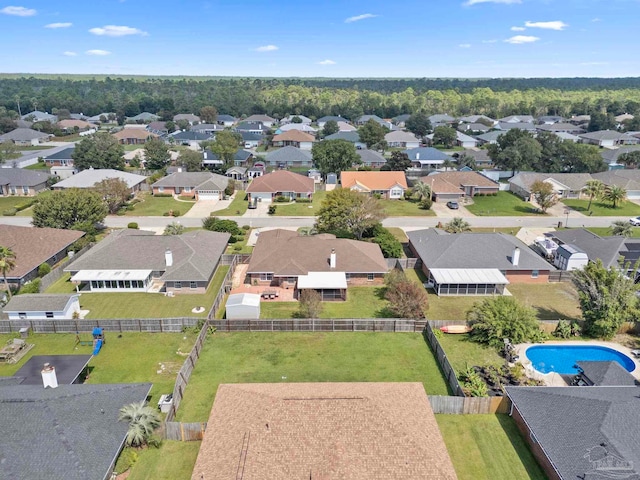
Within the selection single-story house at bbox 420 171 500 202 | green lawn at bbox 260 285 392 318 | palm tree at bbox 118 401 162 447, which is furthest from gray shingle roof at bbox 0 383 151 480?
single-story house at bbox 420 171 500 202

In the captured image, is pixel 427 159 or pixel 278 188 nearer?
pixel 278 188

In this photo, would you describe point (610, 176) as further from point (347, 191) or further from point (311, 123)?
point (311, 123)

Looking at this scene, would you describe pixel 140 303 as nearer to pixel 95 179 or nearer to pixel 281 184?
pixel 281 184

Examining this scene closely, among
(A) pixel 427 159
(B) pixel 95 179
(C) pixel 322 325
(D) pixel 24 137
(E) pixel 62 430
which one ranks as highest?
(D) pixel 24 137

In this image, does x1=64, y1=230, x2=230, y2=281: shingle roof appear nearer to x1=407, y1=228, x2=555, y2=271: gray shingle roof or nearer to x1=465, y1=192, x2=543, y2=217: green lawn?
x1=407, y1=228, x2=555, y2=271: gray shingle roof

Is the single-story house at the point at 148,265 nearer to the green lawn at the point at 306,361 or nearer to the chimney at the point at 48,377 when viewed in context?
the green lawn at the point at 306,361

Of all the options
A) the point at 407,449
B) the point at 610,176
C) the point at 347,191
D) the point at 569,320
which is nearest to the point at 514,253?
the point at 569,320

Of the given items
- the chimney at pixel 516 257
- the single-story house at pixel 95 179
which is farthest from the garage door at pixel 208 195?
the chimney at pixel 516 257

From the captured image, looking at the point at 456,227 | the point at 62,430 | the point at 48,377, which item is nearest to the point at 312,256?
the point at 456,227
